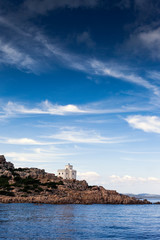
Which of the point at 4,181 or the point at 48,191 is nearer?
the point at 48,191

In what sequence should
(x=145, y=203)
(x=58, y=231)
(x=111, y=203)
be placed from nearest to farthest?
(x=58, y=231) → (x=111, y=203) → (x=145, y=203)

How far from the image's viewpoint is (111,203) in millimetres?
142750

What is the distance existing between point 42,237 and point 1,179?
128392 mm

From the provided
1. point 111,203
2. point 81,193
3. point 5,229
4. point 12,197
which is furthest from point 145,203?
point 5,229

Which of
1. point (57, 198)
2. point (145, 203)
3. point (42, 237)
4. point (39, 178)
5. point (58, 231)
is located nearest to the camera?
point (42, 237)

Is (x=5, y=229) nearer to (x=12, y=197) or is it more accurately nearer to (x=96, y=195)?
(x=12, y=197)

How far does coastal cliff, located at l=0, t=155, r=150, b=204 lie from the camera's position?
5054 inches

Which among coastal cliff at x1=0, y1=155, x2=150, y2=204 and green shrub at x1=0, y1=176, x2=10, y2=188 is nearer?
coastal cliff at x1=0, y1=155, x2=150, y2=204

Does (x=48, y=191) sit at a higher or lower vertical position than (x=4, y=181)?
lower

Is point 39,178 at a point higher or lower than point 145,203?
higher

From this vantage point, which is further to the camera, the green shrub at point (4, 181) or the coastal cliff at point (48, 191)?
the green shrub at point (4, 181)

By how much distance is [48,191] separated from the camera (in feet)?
479

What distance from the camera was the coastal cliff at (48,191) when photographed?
128 metres

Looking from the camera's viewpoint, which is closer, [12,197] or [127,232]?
[127,232]
